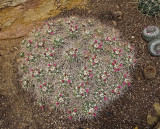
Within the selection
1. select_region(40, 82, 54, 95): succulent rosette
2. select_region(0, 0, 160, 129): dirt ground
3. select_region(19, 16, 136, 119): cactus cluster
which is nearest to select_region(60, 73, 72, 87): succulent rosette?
select_region(19, 16, 136, 119): cactus cluster

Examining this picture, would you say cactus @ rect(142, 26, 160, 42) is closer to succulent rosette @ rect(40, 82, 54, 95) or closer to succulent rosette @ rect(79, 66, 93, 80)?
succulent rosette @ rect(79, 66, 93, 80)

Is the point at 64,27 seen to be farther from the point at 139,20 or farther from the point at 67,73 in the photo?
the point at 139,20

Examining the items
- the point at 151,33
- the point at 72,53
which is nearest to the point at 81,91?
the point at 72,53

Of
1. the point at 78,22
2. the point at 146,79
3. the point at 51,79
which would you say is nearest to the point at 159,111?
the point at 146,79

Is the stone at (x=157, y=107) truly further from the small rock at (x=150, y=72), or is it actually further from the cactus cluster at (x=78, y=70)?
the cactus cluster at (x=78, y=70)

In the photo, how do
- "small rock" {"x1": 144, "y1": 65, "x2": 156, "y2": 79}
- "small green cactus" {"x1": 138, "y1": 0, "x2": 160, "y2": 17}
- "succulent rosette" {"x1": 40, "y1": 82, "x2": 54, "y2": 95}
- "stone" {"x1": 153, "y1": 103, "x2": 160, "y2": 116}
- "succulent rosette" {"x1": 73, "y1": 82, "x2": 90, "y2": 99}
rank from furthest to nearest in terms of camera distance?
"small green cactus" {"x1": 138, "y1": 0, "x2": 160, "y2": 17} → "small rock" {"x1": 144, "y1": 65, "x2": 156, "y2": 79} → "stone" {"x1": 153, "y1": 103, "x2": 160, "y2": 116} → "succulent rosette" {"x1": 40, "y1": 82, "x2": 54, "y2": 95} → "succulent rosette" {"x1": 73, "y1": 82, "x2": 90, "y2": 99}

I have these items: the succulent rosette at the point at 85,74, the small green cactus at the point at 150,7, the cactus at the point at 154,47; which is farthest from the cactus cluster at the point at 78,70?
the small green cactus at the point at 150,7
